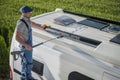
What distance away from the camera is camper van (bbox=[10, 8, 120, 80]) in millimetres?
4629

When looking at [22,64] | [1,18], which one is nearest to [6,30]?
[1,18]

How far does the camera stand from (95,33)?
18.3 feet

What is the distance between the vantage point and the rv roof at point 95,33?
470cm

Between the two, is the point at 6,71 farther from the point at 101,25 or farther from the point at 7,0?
the point at 7,0

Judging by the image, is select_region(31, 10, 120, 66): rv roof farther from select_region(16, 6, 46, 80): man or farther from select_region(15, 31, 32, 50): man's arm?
select_region(15, 31, 32, 50): man's arm

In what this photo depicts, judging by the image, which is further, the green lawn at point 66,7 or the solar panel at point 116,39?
the green lawn at point 66,7

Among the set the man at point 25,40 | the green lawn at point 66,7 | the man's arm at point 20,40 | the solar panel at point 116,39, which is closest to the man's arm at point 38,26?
the man at point 25,40

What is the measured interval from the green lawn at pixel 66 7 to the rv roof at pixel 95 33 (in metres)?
6.53

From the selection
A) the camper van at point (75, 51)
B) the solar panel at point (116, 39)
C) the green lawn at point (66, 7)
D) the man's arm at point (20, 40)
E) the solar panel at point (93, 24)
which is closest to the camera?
the camper van at point (75, 51)

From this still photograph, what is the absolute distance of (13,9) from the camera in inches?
583

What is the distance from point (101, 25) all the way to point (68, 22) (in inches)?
30.6

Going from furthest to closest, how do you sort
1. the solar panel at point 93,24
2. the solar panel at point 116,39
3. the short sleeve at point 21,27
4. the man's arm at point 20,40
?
the solar panel at point 93,24
the short sleeve at point 21,27
the man's arm at point 20,40
the solar panel at point 116,39

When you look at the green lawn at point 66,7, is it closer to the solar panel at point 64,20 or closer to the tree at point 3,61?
the tree at point 3,61

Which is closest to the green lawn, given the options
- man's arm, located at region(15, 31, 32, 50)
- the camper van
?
the camper van
